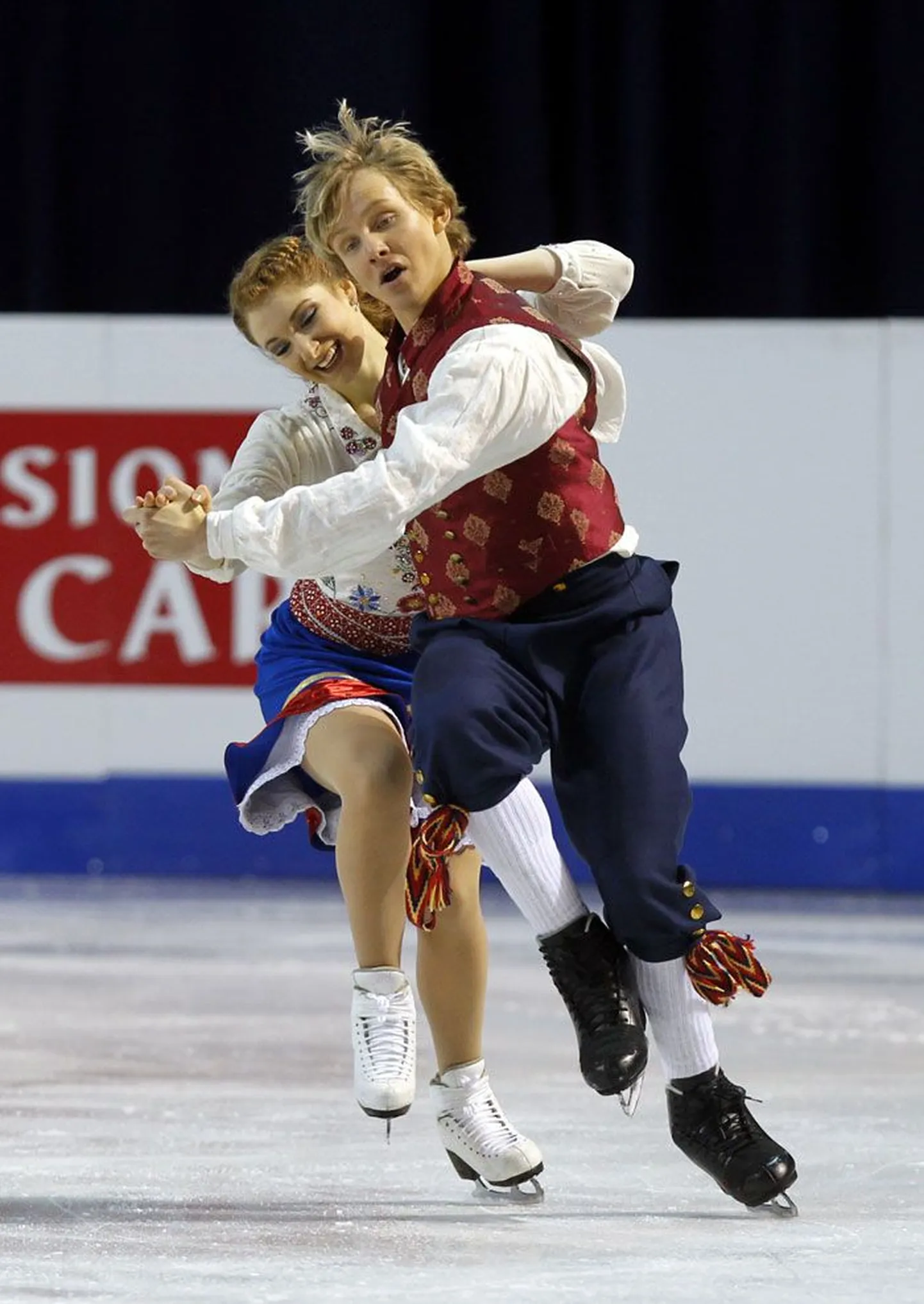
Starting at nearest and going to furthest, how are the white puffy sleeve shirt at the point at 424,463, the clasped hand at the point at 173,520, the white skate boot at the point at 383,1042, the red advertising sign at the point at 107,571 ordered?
the white puffy sleeve shirt at the point at 424,463 → the clasped hand at the point at 173,520 → the white skate boot at the point at 383,1042 → the red advertising sign at the point at 107,571

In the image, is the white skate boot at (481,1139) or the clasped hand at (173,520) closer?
the clasped hand at (173,520)

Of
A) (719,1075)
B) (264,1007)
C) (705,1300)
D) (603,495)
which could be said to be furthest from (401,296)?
(264,1007)

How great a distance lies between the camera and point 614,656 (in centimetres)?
233

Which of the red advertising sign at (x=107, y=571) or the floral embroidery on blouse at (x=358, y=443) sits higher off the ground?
the floral embroidery on blouse at (x=358, y=443)

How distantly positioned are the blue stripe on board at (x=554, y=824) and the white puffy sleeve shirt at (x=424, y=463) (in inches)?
112

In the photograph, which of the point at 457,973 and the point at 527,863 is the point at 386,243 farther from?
the point at 457,973

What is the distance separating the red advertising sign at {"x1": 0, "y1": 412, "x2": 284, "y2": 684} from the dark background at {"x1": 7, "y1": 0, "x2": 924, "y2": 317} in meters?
0.58

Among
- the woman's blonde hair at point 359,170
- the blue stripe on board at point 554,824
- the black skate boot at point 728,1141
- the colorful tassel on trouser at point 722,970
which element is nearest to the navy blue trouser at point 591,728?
the colorful tassel on trouser at point 722,970

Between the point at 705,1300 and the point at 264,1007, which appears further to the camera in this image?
the point at 264,1007

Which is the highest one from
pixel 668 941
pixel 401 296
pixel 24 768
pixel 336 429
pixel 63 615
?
pixel 401 296

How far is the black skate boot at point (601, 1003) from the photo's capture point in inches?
90.0

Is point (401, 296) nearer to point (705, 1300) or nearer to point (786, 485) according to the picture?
point (705, 1300)

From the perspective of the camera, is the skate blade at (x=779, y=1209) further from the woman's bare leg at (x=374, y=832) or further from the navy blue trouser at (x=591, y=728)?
the woman's bare leg at (x=374, y=832)

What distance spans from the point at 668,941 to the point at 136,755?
9.62ft
